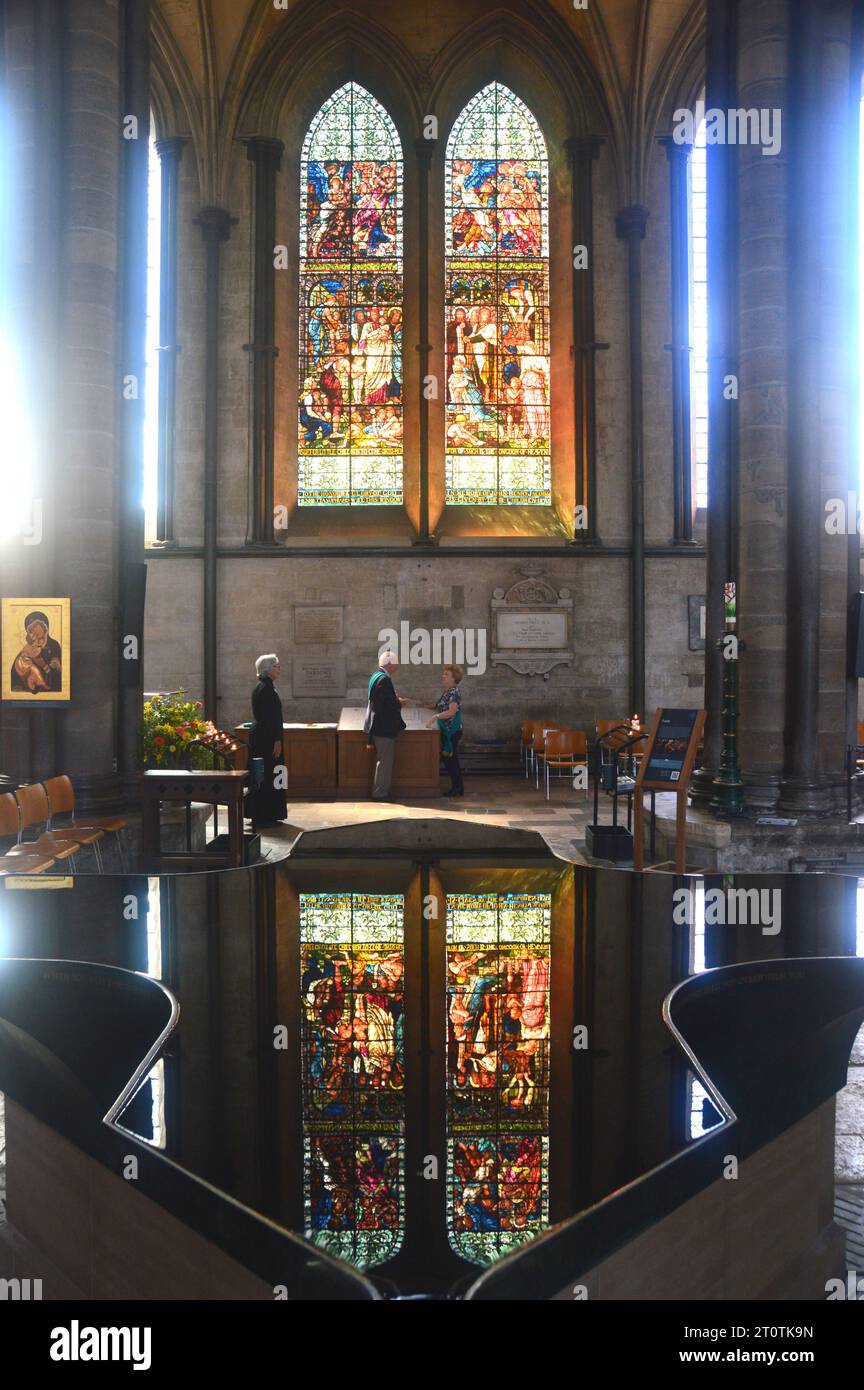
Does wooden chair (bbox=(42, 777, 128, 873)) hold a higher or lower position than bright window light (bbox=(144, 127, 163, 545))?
lower

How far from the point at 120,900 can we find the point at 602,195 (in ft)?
46.9

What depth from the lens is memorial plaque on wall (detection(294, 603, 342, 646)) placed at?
15.0m

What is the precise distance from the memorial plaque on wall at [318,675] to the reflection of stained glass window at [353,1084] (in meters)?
11.3

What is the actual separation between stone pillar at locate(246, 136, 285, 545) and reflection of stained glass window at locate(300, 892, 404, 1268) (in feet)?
39.4

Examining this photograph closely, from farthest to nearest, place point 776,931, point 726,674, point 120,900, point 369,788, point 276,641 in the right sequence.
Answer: point 276,641 → point 369,788 → point 726,674 → point 120,900 → point 776,931

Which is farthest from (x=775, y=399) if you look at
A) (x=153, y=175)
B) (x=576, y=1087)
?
(x=153, y=175)

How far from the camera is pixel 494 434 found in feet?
52.2

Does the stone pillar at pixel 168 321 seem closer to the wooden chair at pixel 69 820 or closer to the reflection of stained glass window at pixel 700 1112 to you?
the wooden chair at pixel 69 820

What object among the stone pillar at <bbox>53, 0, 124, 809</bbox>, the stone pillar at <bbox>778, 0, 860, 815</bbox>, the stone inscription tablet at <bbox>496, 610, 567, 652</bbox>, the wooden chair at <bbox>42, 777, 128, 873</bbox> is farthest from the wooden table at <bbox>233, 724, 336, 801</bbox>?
the stone pillar at <bbox>778, 0, 860, 815</bbox>

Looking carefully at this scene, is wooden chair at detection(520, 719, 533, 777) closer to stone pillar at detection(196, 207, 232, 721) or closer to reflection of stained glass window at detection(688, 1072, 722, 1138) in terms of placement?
stone pillar at detection(196, 207, 232, 721)

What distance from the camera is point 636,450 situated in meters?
15.2

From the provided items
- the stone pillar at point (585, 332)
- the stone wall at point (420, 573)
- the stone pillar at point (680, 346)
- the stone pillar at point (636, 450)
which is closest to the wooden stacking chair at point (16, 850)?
the stone wall at point (420, 573)

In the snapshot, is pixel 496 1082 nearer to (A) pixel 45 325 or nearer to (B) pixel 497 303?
(A) pixel 45 325
